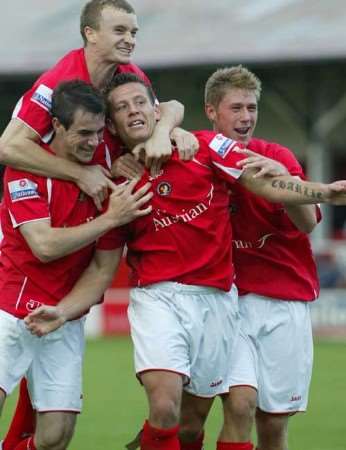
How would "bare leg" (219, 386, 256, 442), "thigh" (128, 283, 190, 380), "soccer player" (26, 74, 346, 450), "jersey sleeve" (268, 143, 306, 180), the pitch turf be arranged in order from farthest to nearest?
the pitch turf
"jersey sleeve" (268, 143, 306, 180)
"bare leg" (219, 386, 256, 442)
"soccer player" (26, 74, 346, 450)
"thigh" (128, 283, 190, 380)

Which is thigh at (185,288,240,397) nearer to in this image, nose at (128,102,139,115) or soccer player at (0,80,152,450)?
soccer player at (0,80,152,450)

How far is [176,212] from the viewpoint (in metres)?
7.18

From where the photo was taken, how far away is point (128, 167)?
23.8 ft

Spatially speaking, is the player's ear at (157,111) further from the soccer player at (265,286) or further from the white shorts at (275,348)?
the white shorts at (275,348)

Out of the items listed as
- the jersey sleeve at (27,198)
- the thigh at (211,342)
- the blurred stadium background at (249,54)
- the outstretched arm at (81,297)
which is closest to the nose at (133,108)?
the jersey sleeve at (27,198)

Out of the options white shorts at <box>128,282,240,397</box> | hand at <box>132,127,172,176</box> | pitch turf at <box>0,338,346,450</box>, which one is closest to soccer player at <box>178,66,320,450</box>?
white shorts at <box>128,282,240,397</box>

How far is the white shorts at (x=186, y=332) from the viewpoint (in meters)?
7.02

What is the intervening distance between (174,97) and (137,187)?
1718 cm

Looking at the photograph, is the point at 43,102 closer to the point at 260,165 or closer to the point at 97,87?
the point at 97,87

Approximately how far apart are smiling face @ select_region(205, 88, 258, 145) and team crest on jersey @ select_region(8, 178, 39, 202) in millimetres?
1215

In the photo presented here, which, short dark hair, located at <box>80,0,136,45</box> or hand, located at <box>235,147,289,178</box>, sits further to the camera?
short dark hair, located at <box>80,0,136,45</box>

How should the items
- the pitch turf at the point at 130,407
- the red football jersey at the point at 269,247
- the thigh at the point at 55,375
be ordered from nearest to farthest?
the thigh at the point at 55,375, the red football jersey at the point at 269,247, the pitch turf at the point at 130,407

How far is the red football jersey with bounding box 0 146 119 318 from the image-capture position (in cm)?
724

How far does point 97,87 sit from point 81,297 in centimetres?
115
